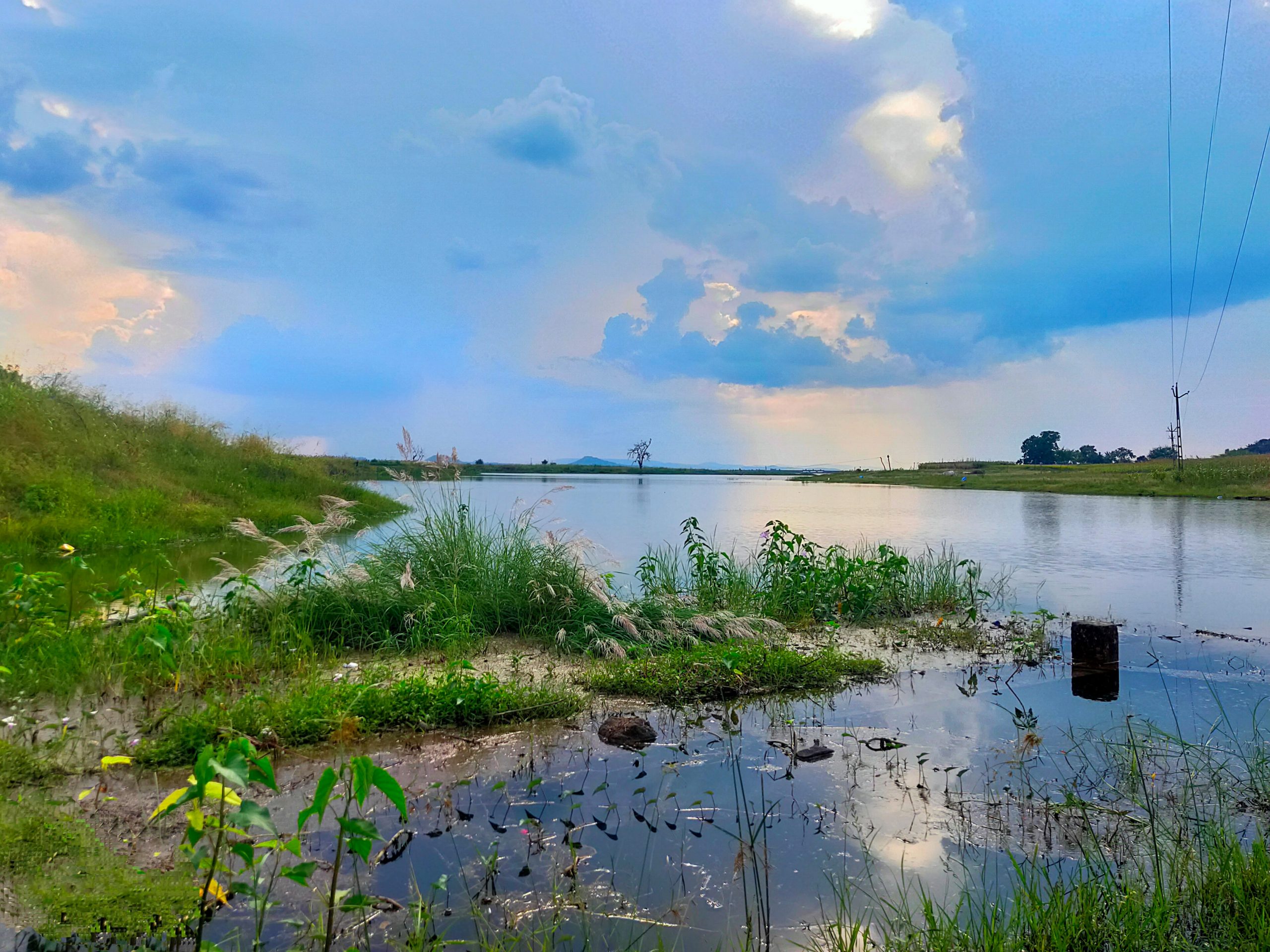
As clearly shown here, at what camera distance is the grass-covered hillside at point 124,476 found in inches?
489

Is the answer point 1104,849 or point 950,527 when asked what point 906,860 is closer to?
point 1104,849

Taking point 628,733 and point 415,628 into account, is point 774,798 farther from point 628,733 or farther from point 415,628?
point 415,628

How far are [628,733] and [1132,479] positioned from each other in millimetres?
44600

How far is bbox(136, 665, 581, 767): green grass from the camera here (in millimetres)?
3887

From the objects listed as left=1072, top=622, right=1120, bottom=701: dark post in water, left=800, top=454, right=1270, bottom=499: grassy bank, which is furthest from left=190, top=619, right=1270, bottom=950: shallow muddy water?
left=800, top=454, right=1270, bottom=499: grassy bank

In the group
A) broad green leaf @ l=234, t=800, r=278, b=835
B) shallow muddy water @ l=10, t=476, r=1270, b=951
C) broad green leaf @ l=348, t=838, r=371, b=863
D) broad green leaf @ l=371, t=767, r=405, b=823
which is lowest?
shallow muddy water @ l=10, t=476, r=1270, b=951

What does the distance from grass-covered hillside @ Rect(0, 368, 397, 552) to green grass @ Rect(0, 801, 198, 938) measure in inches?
424

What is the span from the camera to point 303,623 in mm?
6332

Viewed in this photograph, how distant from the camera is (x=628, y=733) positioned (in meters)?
4.32

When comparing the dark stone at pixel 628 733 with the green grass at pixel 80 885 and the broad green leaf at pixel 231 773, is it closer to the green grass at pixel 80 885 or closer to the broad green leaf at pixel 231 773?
the green grass at pixel 80 885

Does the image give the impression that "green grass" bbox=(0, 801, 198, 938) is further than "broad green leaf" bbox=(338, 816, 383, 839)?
Yes

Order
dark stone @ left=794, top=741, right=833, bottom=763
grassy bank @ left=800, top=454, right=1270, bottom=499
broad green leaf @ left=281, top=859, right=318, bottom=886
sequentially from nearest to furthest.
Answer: broad green leaf @ left=281, top=859, right=318, bottom=886
dark stone @ left=794, top=741, right=833, bottom=763
grassy bank @ left=800, top=454, right=1270, bottom=499

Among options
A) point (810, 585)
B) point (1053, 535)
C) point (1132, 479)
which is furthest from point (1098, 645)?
point (1132, 479)

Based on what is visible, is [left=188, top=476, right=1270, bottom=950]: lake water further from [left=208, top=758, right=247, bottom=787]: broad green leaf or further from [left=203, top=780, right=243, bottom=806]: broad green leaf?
[left=208, top=758, right=247, bottom=787]: broad green leaf
